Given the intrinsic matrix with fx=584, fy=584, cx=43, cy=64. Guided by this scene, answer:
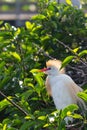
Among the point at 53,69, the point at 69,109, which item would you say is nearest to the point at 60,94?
the point at 53,69

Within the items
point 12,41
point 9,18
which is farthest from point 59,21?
point 9,18

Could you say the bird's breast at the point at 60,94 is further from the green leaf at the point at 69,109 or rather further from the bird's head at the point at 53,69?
the green leaf at the point at 69,109

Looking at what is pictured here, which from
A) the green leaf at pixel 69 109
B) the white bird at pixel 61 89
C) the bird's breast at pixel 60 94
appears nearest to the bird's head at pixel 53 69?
the white bird at pixel 61 89

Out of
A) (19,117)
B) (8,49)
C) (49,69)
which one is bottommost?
(19,117)

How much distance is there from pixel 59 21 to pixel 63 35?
0.46 feet

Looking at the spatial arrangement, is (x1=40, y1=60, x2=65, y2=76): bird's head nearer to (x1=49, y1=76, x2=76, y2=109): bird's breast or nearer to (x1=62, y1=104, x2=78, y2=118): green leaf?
(x1=49, y1=76, x2=76, y2=109): bird's breast

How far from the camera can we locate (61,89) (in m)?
3.70

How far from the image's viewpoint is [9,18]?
1523cm

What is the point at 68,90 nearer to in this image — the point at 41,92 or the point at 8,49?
the point at 41,92

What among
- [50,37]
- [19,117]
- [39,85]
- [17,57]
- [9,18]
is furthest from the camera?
[9,18]

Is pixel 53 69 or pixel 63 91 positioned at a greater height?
pixel 53 69

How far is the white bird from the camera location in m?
3.62

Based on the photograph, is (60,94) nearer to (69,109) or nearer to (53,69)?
(53,69)

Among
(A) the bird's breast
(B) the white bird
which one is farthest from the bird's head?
(A) the bird's breast
